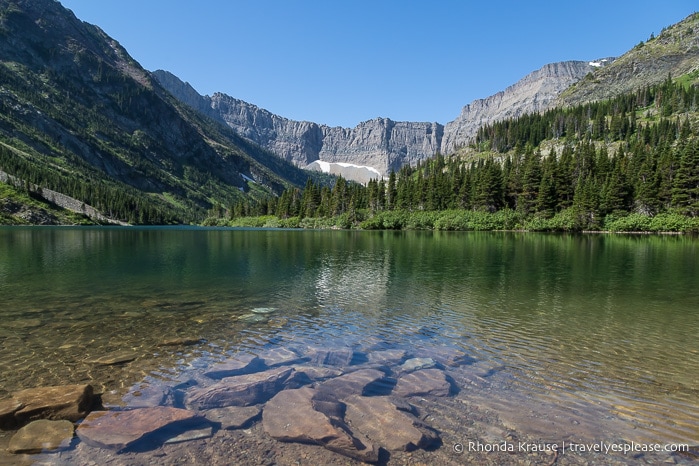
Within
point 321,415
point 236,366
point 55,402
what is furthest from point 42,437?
point 321,415

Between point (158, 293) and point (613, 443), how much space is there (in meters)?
26.3

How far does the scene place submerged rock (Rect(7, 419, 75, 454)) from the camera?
8195 mm

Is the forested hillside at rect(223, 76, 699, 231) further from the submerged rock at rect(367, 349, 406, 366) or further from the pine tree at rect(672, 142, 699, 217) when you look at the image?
the submerged rock at rect(367, 349, 406, 366)

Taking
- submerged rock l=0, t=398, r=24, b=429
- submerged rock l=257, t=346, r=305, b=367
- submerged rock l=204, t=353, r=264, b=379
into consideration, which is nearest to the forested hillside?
submerged rock l=257, t=346, r=305, b=367

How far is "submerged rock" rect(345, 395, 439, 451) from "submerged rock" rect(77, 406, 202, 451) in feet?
13.0

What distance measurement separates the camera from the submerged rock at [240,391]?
34.3 feet

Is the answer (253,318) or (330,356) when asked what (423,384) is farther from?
(253,318)

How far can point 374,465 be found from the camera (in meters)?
7.95

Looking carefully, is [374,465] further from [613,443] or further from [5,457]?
[5,457]

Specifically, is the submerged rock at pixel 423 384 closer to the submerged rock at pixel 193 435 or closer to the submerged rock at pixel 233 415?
the submerged rock at pixel 233 415

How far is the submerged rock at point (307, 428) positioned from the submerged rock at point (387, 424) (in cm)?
41

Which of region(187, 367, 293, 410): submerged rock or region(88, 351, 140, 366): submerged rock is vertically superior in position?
region(187, 367, 293, 410): submerged rock

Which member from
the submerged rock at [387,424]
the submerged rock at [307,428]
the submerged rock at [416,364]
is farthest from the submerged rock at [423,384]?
the submerged rock at [307,428]

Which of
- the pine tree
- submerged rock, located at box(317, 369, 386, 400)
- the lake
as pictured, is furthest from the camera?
the pine tree
